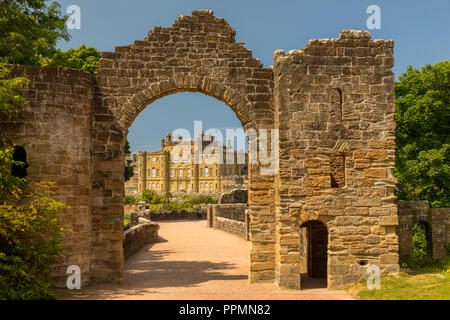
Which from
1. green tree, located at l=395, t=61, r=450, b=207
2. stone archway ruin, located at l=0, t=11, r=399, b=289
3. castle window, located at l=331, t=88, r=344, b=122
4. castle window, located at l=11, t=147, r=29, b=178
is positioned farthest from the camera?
green tree, located at l=395, t=61, r=450, b=207

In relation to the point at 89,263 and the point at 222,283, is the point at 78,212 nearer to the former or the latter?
the point at 89,263

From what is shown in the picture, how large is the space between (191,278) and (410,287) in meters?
5.59

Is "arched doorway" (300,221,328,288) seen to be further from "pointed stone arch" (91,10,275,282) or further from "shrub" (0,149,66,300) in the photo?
"shrub" (0,149,66,300)

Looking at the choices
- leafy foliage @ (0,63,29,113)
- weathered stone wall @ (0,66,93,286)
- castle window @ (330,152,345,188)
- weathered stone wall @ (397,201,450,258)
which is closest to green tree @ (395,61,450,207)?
weathered stone wall @ (397,201,450,258)

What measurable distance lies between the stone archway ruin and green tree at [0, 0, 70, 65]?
8.09 feet

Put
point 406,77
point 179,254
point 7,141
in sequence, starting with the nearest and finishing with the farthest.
A: point 7,141 → point 179,254 → point 406,77

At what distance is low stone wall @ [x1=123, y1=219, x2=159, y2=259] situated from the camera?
49.7ft

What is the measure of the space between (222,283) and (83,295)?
11.3 ft

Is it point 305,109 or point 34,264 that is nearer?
point 34,264

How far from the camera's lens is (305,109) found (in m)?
9.58

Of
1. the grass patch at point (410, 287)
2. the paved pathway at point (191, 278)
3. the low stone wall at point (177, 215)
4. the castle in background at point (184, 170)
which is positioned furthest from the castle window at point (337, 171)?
the castle in background at point (184, 170)

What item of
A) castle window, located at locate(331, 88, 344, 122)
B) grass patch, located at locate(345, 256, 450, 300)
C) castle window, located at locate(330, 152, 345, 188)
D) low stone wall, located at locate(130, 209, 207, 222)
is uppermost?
castle window, located at locate(331, 88, 344, 122)

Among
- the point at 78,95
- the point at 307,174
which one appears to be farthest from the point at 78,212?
the point at 307,174

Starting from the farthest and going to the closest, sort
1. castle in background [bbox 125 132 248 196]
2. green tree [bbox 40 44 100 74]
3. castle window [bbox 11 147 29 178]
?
castle in background [bbox 125 132 248 196] → green tree [bbox 40 44 100 74] → castle window [bbox 11 147 29 178]
